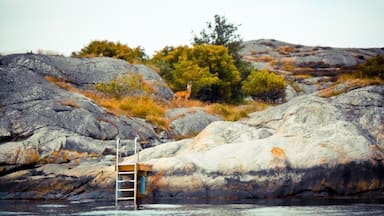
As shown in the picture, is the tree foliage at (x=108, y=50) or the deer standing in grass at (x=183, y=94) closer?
the deer standing in grass at (x=183, y=94)

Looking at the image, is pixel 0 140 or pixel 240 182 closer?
pixel 240 182

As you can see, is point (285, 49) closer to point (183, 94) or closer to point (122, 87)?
point (183, 94)

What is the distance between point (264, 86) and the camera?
65.9m

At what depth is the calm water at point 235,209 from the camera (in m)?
23.1

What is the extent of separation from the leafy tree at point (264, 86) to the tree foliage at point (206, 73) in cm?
191

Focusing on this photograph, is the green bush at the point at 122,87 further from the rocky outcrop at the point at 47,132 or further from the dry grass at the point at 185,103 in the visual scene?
the rocky outcrop at the point at 47,132

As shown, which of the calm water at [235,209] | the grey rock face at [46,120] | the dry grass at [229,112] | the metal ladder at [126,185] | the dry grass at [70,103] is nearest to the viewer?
the calm water at [235,209]

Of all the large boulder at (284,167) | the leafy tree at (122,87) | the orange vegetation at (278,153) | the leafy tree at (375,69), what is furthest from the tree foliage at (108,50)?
the orange vegetation at (278,153)

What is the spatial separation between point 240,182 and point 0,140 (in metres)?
17.5

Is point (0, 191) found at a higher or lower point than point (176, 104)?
lower

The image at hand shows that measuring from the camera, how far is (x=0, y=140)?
128 ft

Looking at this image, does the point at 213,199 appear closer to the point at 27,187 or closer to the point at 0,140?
the point at 27,187

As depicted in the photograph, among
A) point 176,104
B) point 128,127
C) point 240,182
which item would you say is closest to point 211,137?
point 240,182

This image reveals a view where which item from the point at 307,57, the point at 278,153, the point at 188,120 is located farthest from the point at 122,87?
the point at 307,57
